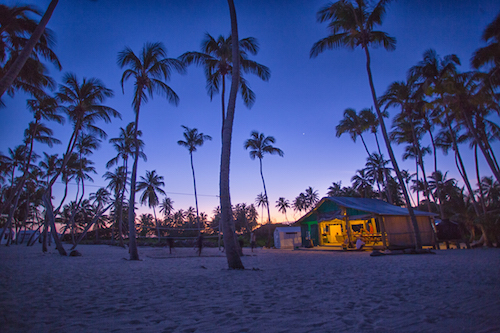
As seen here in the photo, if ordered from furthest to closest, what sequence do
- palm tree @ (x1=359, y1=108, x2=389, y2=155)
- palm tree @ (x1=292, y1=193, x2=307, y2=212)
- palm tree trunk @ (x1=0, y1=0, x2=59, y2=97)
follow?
palm tree @ (x1=292, y1=193, x2=307, y2=212)
palm tree @ (x1=359, y1=108, x2=389, y2=155)
palm tree trunk @ (x1=0, y1=0, x2=59, y2=97)

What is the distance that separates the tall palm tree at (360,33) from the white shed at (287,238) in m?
14.3

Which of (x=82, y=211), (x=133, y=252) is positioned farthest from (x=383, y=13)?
(x=82, y=211)

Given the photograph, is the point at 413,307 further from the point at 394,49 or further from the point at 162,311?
the point at 394,49

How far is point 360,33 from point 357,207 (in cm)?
1116

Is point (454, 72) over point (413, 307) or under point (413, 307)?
over

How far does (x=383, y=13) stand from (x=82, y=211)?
194ft

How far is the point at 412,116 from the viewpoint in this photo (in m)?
20.1

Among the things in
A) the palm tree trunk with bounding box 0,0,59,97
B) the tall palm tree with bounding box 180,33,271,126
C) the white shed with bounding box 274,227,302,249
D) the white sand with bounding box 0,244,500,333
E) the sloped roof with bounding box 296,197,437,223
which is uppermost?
the tall palm tree with bounding box 180,33,271,126

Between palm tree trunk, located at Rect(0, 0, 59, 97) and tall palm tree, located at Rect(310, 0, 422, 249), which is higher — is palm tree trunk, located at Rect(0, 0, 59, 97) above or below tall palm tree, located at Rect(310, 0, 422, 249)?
below

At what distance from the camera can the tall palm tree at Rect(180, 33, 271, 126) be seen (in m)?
13.1

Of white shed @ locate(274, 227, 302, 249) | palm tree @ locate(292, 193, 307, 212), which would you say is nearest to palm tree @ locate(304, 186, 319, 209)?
palm tree @ locate(292, 193, 307, 212)

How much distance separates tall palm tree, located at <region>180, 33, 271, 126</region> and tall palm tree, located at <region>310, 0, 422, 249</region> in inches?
168

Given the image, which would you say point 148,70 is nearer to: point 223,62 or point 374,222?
point 223,62

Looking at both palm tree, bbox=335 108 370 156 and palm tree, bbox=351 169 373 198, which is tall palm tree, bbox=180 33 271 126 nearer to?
palm tree, bbox=335 108 370 156
